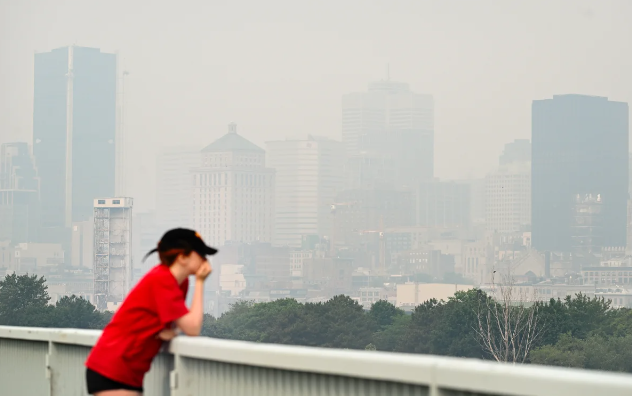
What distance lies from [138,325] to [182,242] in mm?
425

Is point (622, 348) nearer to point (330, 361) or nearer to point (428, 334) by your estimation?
point (428, 334)

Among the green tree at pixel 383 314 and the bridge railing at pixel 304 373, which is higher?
the bridge railing at pixel 304 373

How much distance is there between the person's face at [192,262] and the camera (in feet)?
13.9

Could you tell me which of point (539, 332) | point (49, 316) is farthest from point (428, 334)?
point (49, 316)

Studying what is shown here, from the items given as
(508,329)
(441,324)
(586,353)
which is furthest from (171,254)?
(441,324)

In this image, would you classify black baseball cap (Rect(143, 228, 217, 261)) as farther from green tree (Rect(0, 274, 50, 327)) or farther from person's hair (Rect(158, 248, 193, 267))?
green tree (Rect(0, 274, 50, 327))

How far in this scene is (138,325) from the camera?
4.18 meters

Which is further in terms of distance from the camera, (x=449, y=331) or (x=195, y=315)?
(x=449, y=331)

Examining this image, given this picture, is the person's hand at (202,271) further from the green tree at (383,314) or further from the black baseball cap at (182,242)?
the green tree at (383,314)

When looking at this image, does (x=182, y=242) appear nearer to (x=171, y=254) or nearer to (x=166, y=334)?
(x=171, y=254)

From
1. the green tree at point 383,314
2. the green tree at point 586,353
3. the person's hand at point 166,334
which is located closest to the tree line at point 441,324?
the green tree at point 383,314

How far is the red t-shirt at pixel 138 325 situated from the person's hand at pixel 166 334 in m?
0.07

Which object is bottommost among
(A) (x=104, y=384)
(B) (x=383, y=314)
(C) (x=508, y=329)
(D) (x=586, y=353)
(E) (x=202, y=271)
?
(D) (x=586, y=353)

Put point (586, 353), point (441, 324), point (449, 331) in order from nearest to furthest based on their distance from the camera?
point (586, 353), point (449, 331), point (441, 324)
